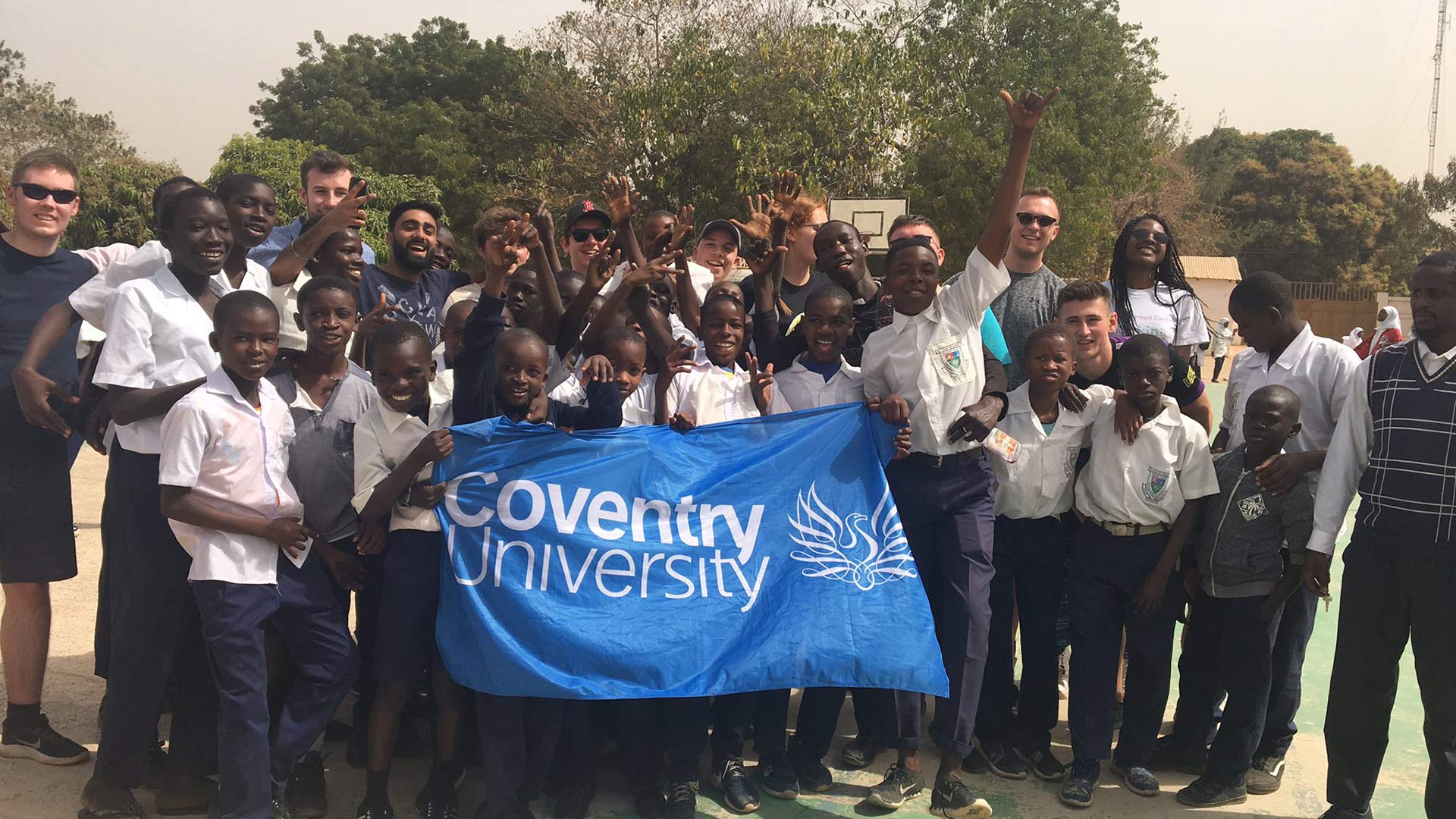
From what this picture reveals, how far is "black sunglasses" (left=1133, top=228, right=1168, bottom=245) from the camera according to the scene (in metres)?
5.47

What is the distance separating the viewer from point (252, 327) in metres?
3.87

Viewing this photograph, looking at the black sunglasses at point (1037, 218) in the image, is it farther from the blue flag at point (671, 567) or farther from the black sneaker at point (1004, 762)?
the black sneaker at point (1004, 762)

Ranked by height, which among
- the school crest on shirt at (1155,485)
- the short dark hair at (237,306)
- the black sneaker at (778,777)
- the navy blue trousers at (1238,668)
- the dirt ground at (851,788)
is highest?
the short dark hair at (237,306)

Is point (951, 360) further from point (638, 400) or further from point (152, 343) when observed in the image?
point (152, 343)

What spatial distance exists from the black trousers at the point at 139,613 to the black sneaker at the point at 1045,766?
11.3ft

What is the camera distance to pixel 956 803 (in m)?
4.30

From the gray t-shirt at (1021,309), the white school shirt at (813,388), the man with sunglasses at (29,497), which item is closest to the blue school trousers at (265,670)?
the man with sunglasses at (29,497)

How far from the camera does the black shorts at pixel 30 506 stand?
4.63 meters

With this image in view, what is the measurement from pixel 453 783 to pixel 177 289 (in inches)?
85.3

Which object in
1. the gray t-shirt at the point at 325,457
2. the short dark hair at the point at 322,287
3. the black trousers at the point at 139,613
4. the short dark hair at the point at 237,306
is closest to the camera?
the short dark hair at the point at 237,306

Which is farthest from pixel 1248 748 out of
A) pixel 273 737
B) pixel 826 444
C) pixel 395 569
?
pixel 273 737

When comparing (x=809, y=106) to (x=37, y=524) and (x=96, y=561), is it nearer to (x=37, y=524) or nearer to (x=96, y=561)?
(x=96, y=561)

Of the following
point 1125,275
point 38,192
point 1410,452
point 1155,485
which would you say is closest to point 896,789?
point 1155,485

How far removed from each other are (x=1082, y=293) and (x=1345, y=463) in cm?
130
